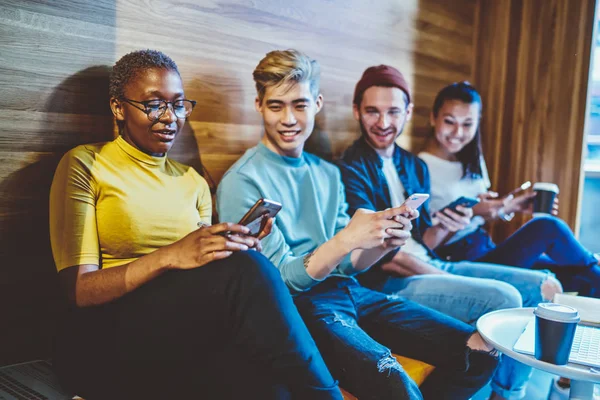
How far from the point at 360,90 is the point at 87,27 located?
104 centimetres

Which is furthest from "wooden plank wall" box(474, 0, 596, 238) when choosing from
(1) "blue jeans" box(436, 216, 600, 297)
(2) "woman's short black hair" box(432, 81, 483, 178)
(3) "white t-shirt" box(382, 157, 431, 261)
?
(3) "white t-shirt" box(382, 157, 431, 261)

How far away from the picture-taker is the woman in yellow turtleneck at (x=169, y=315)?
43.2 inches

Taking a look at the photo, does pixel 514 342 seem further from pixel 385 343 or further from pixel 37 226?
pixel 37 226

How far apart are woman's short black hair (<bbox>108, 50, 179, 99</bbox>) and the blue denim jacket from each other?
81 cm

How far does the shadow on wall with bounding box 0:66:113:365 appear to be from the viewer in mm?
1403

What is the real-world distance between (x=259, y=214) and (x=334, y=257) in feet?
1.05

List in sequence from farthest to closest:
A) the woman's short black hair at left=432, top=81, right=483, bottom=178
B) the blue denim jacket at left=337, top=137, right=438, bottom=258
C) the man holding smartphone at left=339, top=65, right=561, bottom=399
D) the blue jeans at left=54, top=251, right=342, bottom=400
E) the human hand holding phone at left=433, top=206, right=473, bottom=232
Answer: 1. the woman's short black hair at left=432, top=81, right=483, bottom=178
2. the human hand holding phone at left=433, top=206, right=473, bottom=232
3. the blue denim jacket at left=337, top=137, right=438, bottom=258
4. the man holding smartphone at left=339, top=65, right=561, bottom=399
5. the blue jeans at left=54, top=251, right=342, bottom=400

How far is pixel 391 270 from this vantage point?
189 cm

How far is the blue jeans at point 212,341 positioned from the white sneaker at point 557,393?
1.08 metres

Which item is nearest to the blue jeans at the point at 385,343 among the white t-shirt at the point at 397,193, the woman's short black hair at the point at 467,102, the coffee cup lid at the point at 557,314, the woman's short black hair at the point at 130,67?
the coffee cup lid at the point at 557,314

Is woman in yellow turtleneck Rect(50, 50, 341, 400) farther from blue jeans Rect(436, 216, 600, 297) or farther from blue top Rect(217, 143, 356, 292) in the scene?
blue jeans Rect(436, 216, 600, 297)

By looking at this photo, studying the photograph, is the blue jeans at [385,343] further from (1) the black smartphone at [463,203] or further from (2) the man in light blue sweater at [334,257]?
(1) the black smartphone at [463,203]

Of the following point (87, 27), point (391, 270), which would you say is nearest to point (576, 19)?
point (391, 270)

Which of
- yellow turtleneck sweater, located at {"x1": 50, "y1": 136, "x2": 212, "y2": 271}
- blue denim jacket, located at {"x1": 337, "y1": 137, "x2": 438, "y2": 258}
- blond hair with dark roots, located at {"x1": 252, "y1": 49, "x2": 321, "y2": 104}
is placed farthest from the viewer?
blue denim jacket, located at {"x1": 337, "y1": 137, "x2": 438, "y2": 258}
